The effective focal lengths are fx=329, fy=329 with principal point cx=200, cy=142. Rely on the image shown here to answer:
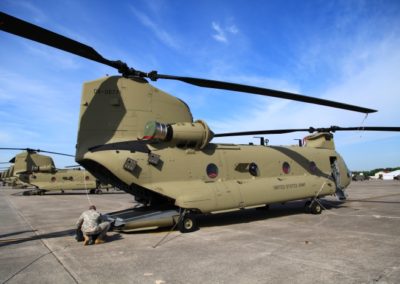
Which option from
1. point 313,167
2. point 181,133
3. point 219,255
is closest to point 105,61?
point 181,133

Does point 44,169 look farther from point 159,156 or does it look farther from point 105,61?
point 105,61

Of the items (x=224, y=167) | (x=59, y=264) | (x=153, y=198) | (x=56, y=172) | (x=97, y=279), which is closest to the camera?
(x=97, y=279)

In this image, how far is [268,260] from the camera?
6.56 meters

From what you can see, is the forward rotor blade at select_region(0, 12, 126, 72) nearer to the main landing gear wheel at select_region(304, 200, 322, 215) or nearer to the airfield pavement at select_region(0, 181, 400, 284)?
the airfield pavement at select_region(0, 181, 400, 284)

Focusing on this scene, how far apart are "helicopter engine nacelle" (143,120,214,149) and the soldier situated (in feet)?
9.92

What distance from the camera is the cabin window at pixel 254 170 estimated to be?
12.8 meters

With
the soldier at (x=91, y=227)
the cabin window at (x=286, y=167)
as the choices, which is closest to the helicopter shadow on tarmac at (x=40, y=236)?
the soldier at (x=91, y=227)

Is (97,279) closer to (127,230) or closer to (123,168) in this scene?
(127,230)

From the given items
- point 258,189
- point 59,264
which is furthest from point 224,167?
point 59,264

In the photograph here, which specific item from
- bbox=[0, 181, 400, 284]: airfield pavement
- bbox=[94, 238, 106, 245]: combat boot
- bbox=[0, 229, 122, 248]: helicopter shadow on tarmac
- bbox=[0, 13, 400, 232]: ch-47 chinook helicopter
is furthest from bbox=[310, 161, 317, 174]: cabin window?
bbox=[94, 238, 106, 245]: combat boot

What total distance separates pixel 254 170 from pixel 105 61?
7.11m

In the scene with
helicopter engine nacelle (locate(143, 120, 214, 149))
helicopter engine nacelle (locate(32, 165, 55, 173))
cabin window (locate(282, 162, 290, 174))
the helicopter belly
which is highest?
helicopter engine nacelle (locate(32, 165, 55, 173))

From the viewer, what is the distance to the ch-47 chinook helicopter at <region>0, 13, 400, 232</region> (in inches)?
400

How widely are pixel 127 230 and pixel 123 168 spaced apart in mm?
1865
